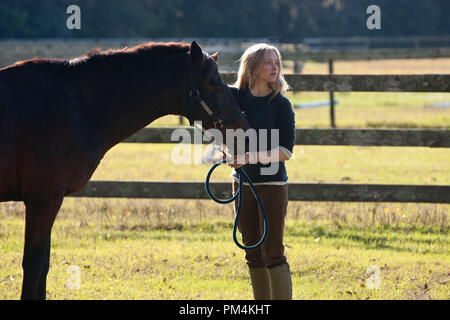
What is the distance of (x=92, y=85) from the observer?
4.56 m

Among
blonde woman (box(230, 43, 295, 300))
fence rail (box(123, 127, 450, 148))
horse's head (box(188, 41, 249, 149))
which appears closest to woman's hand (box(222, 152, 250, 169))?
blonde woman (box(230, 43, 295, 300))

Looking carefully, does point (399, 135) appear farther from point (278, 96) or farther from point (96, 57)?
point (96, 57)

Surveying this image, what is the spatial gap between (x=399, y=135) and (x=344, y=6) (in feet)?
162

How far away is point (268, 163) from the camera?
452 centimetres

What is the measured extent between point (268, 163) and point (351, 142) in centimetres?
310

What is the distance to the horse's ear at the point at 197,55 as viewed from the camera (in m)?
4.36

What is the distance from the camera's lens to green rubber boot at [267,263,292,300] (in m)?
4.50

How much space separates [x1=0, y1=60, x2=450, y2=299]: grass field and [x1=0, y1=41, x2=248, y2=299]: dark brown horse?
115 centimetres

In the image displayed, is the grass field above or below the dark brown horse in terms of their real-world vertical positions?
below

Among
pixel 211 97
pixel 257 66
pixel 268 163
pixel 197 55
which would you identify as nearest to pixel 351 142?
pixel 268 163

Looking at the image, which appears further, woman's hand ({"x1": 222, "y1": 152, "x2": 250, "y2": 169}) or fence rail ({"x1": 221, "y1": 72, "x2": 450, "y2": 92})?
fence rail ({"x1": 221, "y1": 72, "x2": 450, "y2": 92})

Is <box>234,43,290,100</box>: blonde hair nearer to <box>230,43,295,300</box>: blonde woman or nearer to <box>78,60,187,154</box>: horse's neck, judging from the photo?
<box>230,43,295,300</box>: blonde woman

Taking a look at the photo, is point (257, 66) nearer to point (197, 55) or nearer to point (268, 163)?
point (197, 55)

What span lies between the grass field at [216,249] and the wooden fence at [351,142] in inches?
10.9
